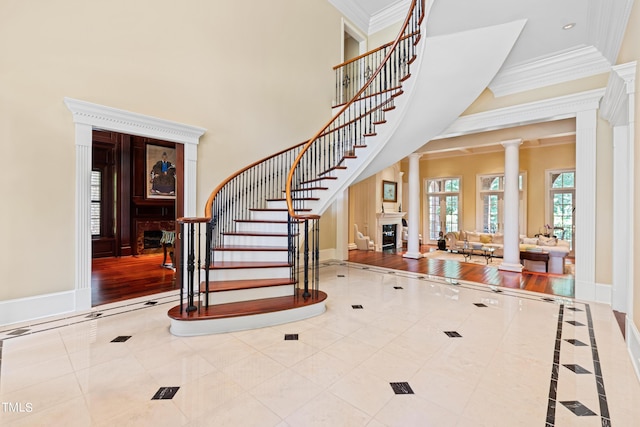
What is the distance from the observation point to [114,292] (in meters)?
4.18

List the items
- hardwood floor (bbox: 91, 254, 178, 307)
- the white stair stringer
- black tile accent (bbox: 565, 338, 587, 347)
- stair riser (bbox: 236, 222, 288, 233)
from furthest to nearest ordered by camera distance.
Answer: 1. stair riser (bbox: 236, 222, 288, 233)
2. hardwood floor (bbox: 91, 254, 178, 307)
3. the white stair stringer
4. black tile accent (bbox: 565, 338, 587, 347)

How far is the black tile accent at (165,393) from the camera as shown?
1.92 m

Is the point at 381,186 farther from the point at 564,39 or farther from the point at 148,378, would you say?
the point at 148,378

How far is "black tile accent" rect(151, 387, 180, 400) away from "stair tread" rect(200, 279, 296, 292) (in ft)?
4.01

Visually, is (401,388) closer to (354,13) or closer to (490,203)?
(354,13)

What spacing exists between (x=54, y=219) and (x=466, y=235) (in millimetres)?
10018

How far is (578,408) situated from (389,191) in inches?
362

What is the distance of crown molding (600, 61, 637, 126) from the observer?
2463 millimetres

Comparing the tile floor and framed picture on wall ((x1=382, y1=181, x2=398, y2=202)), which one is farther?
framed picture on wall ((x1=382, y1=181, x2=398, y2=202))

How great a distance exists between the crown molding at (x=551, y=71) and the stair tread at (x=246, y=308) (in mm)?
4837

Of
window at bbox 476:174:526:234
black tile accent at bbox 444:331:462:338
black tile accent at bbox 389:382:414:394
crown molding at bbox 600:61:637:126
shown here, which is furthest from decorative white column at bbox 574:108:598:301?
window at bbox 476:174:526:234

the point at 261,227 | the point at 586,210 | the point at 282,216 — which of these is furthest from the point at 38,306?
the point at 586,210

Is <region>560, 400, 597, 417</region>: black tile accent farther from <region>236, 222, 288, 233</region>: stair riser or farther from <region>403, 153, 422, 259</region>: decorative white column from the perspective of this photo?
<region>403, 153, 422, 259</region>: decorative white column

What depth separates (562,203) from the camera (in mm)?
9422
